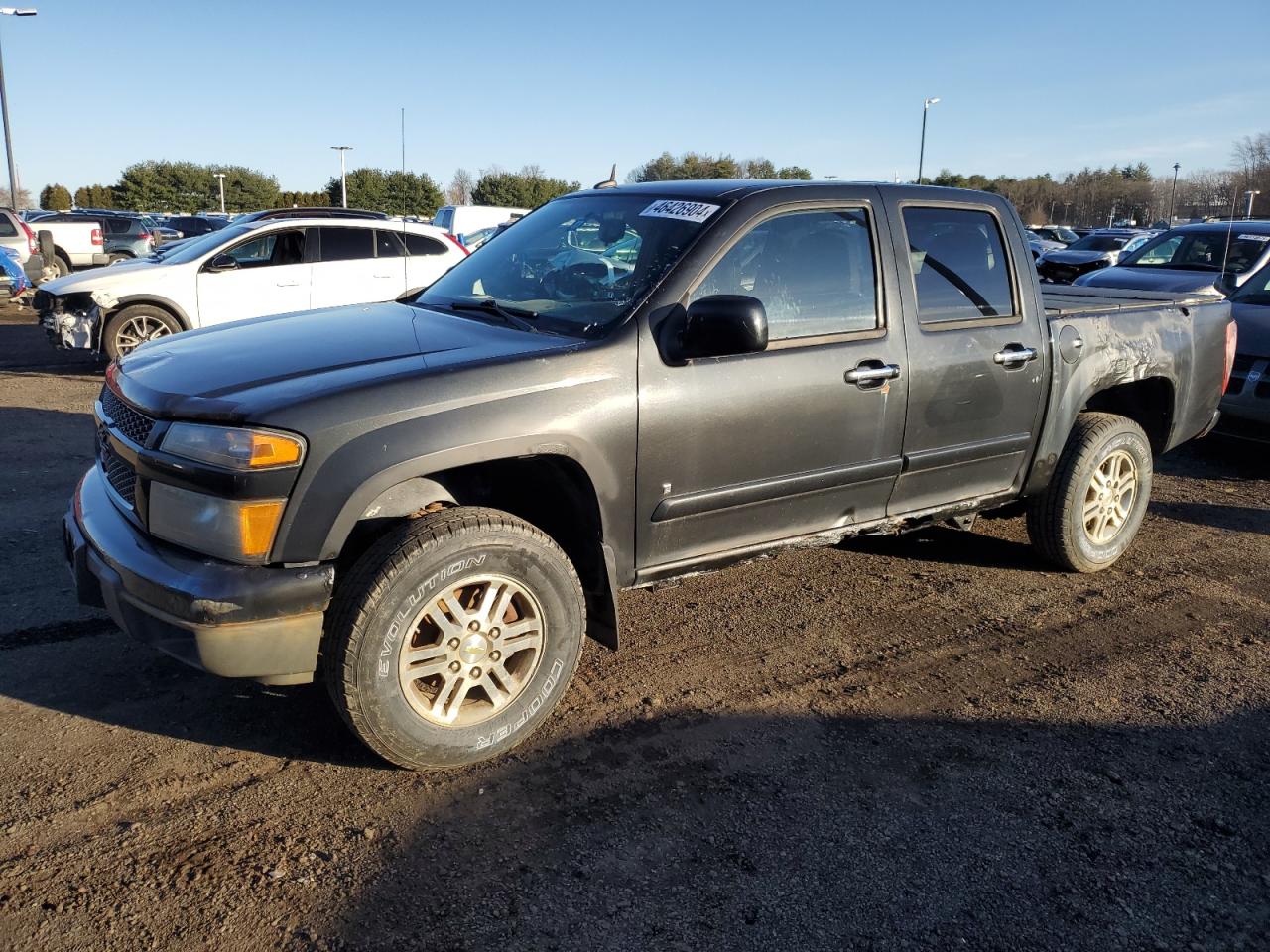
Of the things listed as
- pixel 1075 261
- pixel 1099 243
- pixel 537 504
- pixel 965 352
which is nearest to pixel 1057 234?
pixel 1099 243

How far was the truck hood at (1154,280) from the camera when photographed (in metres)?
8.74

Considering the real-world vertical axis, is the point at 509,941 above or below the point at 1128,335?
below

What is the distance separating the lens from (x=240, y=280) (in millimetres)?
10086

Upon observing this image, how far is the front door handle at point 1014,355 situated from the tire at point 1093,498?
0.68 meters

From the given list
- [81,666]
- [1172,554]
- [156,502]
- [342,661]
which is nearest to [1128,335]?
[1172,554]

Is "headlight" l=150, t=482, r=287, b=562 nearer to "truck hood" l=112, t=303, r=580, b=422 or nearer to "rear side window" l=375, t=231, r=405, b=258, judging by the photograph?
"truck hood" l=112, t=303, r=580, b=422

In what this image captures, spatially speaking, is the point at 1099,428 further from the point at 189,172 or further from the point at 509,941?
the point at 189,172

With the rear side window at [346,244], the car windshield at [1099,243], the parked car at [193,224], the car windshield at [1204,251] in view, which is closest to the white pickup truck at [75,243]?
the parked car at [193,224]

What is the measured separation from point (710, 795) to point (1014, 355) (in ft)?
8.04

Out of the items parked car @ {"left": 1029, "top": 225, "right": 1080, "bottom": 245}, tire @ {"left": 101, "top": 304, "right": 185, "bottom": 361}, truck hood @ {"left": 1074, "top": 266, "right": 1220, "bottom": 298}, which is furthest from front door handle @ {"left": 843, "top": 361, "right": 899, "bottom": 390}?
parked car @ {"left": 1029, "top": 225, "right": 1080, "bottom": 245}

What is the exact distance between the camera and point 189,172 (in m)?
65.2

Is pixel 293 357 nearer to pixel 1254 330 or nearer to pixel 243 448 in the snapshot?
pixel 243 448

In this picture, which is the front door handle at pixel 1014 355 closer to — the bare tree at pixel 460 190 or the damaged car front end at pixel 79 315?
the damaged car front end at pixel 79 315

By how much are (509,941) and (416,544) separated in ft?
3.62
